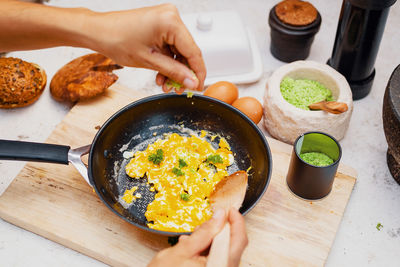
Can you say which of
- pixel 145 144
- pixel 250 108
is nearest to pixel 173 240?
pixel 145 144

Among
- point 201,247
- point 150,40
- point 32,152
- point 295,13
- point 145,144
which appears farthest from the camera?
point 295,13

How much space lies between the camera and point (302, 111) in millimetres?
1370

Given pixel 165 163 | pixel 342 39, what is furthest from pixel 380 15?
pixel 165 163

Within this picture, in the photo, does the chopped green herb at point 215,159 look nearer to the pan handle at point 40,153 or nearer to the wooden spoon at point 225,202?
the wooden spoon at point 225,202

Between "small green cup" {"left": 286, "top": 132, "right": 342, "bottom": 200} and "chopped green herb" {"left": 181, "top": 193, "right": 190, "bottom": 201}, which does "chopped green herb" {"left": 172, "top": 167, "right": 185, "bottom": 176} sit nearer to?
"chopped green herb" {"left": 181, "top": 193, "right": 190, "bottom": 201}

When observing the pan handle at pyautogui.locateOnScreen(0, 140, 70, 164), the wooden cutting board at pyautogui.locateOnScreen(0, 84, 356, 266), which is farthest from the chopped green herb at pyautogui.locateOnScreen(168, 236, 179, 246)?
the pan handle at pyautogui.locateOnScreen(0, 140, 70, 164)

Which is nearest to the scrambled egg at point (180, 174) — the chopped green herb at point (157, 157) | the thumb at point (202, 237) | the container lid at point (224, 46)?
the chopped green herb at point (157, 157)

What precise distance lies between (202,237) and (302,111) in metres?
0.62

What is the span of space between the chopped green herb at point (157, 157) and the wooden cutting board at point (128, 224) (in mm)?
209

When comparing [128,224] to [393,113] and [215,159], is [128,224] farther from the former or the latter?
[393,113]

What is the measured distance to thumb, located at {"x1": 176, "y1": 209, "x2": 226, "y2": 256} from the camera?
915 mm

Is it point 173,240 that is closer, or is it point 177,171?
point 173,240

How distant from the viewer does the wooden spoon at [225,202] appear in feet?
2.97

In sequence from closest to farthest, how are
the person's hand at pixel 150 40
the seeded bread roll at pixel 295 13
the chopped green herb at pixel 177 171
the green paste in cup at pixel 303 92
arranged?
1. the person's hand at pixel 150 40
2. the chopped green herb at pixel 177 171
3. the green paste in cup at pixel 303 92
4. the seeded bread roll at pixel 295 13
